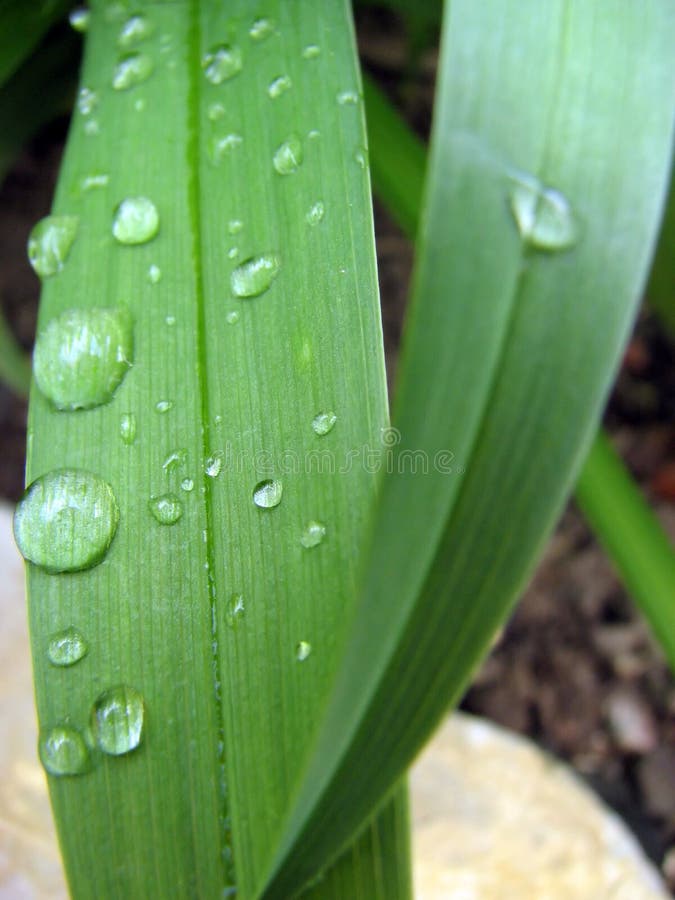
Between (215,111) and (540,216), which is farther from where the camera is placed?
(215,111)

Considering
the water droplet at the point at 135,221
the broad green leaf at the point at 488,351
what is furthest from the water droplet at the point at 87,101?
the broad green leaf at the point at 488,351

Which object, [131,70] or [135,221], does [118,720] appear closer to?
[135,221]

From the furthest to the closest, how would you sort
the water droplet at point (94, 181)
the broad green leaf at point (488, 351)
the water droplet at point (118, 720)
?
the water droplet at point (94, 181), the water droplet at point (118, 720), the broad green leaf at point (488, 351)

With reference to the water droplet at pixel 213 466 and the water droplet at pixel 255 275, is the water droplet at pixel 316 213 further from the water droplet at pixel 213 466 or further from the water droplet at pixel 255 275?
the water droplet at pixel 213 466

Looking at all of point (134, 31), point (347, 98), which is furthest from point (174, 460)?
point (134, 31)

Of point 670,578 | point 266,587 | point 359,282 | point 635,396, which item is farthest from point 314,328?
point 635,396
